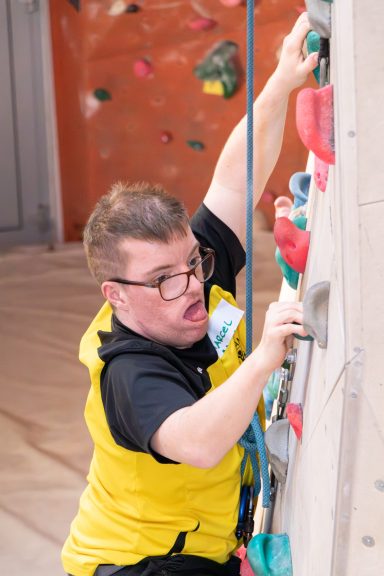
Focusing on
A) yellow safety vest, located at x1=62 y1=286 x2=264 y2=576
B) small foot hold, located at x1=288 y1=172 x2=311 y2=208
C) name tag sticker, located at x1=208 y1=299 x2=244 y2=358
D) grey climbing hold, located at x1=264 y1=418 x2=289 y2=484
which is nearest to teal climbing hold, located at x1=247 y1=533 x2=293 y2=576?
grey climbing hold, located at x1=264 y1=418 x2=289 y2=484

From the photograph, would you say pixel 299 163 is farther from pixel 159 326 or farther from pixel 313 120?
pixel 313 120

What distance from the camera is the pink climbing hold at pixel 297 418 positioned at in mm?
971

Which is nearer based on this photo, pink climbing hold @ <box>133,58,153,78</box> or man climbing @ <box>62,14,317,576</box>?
man climbing @ <box>62,14,317,576</box>

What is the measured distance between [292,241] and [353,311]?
1.38ft

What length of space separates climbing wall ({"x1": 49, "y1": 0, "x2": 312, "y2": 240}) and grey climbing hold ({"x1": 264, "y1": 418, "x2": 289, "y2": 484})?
9.78 ft

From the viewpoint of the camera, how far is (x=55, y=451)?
2445 millimetres

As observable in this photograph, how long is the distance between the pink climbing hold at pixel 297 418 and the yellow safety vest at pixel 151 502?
0.27m

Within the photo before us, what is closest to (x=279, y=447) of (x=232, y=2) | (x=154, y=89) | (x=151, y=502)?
(x=151, y=502)

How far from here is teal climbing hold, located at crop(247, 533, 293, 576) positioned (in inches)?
40.6

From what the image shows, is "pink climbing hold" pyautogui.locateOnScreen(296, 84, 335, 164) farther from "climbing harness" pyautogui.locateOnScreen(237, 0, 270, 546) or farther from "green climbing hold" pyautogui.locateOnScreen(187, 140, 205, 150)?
"green climbing hold" pyautogui.locateOnScreen(187, 140, 205, 150)

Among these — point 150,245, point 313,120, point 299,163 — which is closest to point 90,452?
point 150,245

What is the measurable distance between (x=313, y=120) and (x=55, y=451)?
1856 millimetres

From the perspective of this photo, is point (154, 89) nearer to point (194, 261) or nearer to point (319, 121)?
point (194, 261)

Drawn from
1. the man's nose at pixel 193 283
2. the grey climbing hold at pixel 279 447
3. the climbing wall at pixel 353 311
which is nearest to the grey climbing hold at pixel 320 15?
the climbing wall at pixel 353 311
